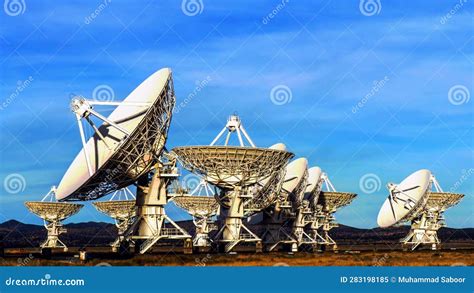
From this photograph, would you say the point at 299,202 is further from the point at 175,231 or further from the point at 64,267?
the point at 64,267

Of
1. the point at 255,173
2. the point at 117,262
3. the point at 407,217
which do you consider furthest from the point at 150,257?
the point at 407,217

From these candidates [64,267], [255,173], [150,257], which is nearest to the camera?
[64,267]

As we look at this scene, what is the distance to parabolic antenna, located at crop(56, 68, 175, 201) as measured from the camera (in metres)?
55.3

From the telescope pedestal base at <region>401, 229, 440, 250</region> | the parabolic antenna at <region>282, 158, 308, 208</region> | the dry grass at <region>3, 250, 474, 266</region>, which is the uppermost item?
the parabolic antenna at <region>282, 158, 308, 208</region>

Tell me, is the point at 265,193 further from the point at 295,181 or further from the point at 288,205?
the point at 295,181

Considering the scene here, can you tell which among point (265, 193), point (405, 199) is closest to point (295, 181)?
point (265, 193)

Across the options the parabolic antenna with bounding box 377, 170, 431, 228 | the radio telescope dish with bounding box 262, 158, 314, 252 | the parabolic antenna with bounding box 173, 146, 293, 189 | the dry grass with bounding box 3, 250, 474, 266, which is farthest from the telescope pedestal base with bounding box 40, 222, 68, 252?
the parabolic antenna with bounding box 377, 170, 431, 228

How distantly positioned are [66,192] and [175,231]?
11.8 m

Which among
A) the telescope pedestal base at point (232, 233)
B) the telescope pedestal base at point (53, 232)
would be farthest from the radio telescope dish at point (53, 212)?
the telescope pedestal base at point (232, 233)

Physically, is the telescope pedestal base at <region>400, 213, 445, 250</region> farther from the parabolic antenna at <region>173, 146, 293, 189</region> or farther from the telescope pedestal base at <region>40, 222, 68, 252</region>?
the telescope pedestal base at <region>40, 222, 68, 252</region>

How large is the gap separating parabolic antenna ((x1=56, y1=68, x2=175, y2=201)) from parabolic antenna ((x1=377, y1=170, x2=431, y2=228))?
40.9 meters

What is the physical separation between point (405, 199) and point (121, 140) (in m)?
46.8

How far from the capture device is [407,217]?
94625mm

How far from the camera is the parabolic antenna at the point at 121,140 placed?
55.3 m
